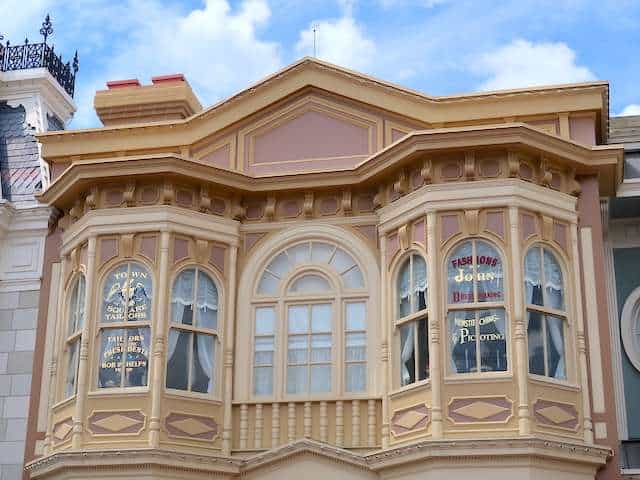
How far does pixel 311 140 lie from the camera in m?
19.5

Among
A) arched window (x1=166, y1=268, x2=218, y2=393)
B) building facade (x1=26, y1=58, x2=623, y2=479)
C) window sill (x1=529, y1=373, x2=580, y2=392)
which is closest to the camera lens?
window sill (x1=529, y1=373, x2=580, y2=392)

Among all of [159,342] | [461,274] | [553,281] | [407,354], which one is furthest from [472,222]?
[159,342]

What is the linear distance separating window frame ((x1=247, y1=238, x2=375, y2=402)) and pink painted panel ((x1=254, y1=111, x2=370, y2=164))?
1576 mm

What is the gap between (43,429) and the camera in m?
18.7

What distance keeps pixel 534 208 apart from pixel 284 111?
4837 mm

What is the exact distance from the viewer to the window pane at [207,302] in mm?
18297

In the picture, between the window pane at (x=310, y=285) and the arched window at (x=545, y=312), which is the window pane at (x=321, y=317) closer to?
the window pane at (x=310, y=285)

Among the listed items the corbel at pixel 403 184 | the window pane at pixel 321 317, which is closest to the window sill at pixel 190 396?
the window pane at pixel 321 317

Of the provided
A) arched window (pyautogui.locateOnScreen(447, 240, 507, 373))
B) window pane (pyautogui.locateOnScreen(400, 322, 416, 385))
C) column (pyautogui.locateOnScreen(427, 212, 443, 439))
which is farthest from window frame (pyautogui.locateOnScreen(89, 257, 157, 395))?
arched window (pyautogui.locateOnScreen(447, 240, 507, 373))

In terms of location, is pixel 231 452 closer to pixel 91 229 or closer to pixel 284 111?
pixel 91 229

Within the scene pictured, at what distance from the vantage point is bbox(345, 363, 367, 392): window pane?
17797mm

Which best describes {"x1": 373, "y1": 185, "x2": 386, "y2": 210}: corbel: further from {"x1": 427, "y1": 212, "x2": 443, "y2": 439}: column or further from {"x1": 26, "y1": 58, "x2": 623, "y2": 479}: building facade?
{"x1": 427, "y1": 212, "x2": 443, "y2": 439}: column

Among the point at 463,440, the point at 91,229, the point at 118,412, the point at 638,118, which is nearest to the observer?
the point at 463,440

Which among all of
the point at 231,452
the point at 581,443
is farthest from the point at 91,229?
the point at 581,443
